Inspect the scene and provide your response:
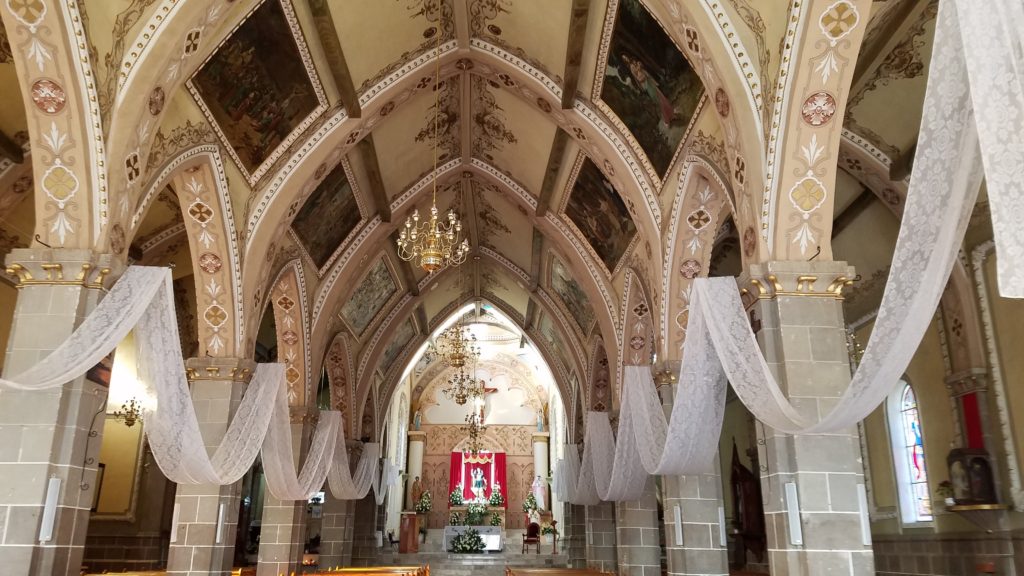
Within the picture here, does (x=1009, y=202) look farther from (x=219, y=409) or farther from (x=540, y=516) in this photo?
(x=540, y=516)

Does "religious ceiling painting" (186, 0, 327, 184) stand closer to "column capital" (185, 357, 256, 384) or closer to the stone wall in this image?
"column capital" (185, 357, 256, 384)

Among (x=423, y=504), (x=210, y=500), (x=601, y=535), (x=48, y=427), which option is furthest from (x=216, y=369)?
(x=423, y=504)

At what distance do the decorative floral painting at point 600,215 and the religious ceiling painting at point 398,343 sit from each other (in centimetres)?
720

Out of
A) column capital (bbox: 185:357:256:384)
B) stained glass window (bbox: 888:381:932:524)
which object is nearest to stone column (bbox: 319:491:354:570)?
column capital (bbox: 185:357:256:384)

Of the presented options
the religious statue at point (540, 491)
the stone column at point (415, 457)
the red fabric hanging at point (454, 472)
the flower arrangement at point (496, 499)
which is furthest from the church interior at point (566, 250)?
the red fabric hanging at point (454, 472)

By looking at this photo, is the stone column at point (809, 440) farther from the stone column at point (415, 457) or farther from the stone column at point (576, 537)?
the stone column at point (415, 457)

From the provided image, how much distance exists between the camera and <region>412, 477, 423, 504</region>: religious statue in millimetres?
25688

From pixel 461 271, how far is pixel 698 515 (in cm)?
1045

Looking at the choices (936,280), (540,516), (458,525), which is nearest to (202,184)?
(936,280)

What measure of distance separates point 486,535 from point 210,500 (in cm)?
1507

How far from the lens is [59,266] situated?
6133 millimetres

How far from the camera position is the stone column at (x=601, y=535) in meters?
14.7

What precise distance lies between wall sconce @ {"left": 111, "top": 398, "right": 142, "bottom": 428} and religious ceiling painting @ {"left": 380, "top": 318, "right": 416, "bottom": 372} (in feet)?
19.6

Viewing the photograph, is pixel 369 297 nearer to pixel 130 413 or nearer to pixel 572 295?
pixel 572 295
